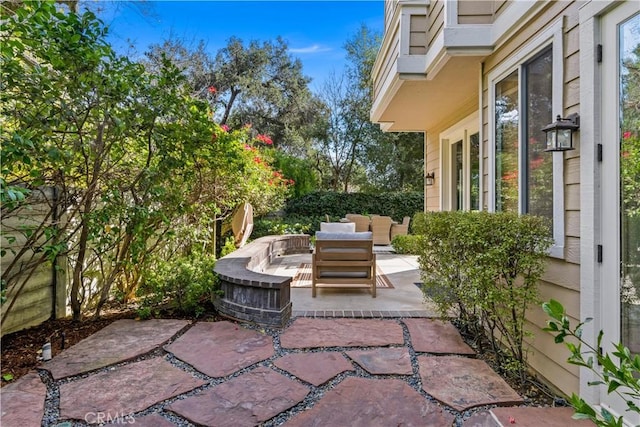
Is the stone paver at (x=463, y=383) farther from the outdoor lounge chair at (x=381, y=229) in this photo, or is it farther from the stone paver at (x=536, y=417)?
the outdoor lounge chair at (x=381, y=229)

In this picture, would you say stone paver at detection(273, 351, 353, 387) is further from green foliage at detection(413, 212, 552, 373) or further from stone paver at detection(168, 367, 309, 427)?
green foliage at detection(413, 212, 552, 373)

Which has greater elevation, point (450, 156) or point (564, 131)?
point (450, 156)

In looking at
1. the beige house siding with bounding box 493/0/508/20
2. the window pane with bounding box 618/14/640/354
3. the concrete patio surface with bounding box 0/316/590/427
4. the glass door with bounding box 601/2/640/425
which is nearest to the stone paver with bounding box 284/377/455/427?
the concrete patio surface with bounding box 0/316/590/427

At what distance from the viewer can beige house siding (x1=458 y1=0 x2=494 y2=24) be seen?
Answer: 3352 mm

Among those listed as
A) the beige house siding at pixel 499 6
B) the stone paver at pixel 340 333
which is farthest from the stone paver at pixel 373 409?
the beige house siding at pixel 499 6

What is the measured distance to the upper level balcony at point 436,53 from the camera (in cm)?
332

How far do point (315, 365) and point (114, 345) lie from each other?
1.68 meters

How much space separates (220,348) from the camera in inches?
113

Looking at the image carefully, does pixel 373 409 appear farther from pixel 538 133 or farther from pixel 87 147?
pixel 87 147

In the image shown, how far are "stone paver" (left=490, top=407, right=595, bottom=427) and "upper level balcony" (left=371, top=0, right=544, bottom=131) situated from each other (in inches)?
111

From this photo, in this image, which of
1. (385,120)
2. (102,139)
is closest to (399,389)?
(102,139)

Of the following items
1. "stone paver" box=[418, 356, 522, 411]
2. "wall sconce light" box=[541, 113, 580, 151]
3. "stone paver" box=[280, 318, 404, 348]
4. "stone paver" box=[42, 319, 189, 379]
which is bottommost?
"stone paver" box=[418, 356, 522, 411]

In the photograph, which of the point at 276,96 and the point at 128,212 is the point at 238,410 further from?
the point at 276,96

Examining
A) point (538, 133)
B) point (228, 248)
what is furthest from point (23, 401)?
point (228, 248)
